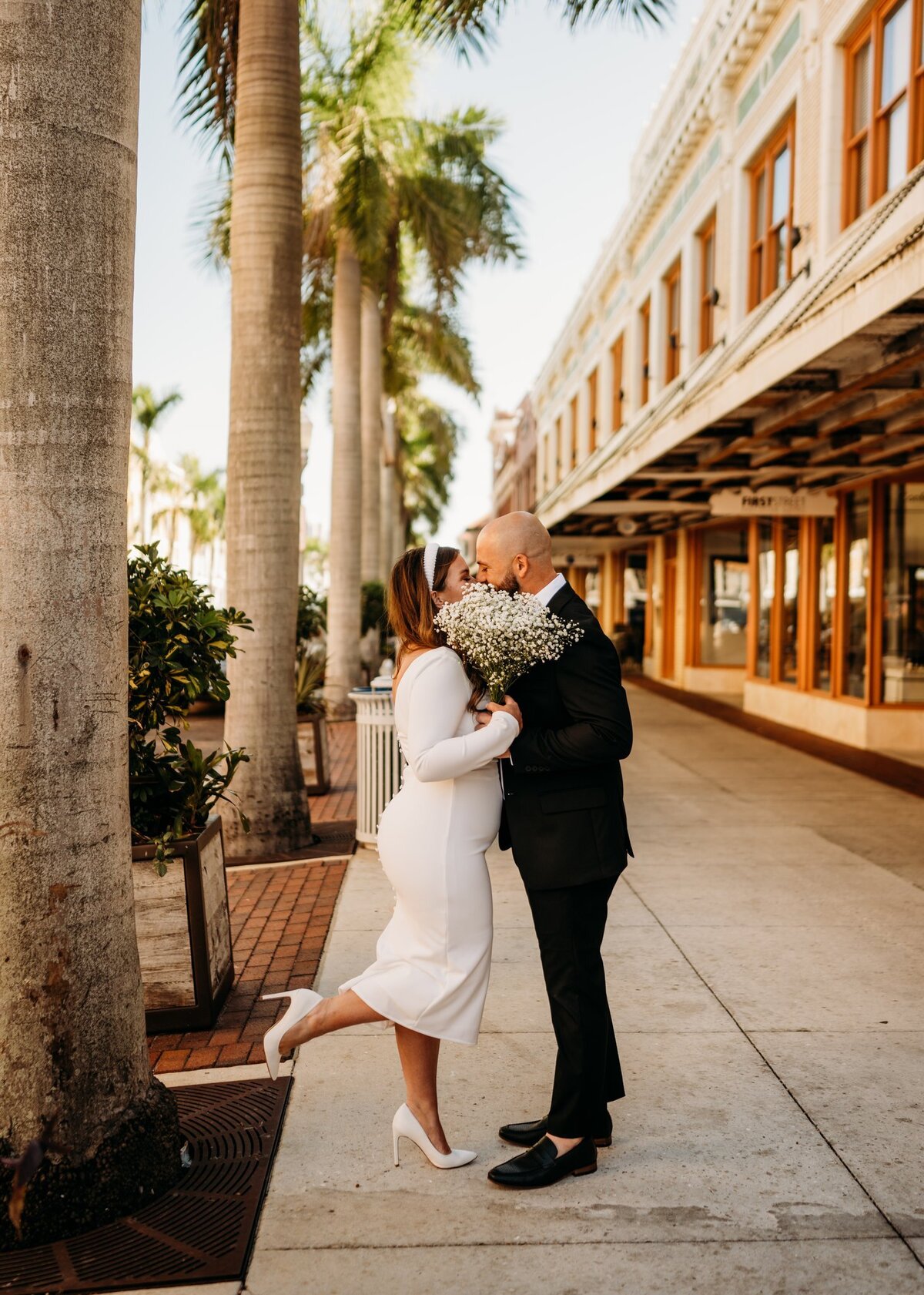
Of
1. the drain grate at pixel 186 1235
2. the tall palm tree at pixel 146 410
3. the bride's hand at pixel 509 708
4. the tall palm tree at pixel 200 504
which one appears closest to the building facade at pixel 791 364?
the bride's hand at pixel 509 708

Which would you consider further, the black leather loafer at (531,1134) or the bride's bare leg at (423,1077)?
the black leather loafer at (531,1134)

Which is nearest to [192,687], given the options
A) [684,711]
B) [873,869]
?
[873,869]

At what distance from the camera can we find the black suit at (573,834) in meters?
3.56

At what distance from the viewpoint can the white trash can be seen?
26.8ft

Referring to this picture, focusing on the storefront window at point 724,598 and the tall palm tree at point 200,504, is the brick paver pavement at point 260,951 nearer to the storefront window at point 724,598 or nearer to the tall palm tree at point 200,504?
the storefront window at point 724,598

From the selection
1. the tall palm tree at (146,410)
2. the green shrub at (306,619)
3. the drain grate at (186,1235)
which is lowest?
the drain grate at (186,1235)

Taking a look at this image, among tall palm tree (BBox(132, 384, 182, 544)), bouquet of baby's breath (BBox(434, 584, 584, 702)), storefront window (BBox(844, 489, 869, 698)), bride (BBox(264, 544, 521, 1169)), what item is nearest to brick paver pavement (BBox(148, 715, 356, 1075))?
bride (BBox(264, 544, 521, 1169))

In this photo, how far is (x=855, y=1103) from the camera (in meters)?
4.12

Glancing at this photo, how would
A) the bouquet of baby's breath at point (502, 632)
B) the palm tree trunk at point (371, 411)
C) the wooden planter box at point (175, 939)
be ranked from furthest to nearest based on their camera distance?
1. the palm tree trunk at point (371, 411)
2. the wooden planter box at point (175, 939)
3. the bouquet of baby's breath at point (502, 632)

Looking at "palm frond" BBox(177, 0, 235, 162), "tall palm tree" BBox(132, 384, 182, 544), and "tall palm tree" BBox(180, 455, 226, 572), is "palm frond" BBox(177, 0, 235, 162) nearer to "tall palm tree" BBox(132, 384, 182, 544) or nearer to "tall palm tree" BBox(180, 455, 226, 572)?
"tall palm tree" BBox(132, 384, 182, 544)

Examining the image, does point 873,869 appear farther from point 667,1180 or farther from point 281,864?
point 667,1180

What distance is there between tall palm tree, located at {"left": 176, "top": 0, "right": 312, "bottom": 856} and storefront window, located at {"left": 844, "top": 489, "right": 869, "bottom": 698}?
8167mm

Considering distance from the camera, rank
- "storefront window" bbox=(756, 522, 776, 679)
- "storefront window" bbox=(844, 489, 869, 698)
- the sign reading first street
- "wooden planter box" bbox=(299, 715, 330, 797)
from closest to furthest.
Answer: "wooden planter box" bbox=(299, 715, 330, 797), "storefront window" bbox=(844, 489, 869, 698), the sign reading first street, "storefront window" bbox=(756, 522, 776, 679)

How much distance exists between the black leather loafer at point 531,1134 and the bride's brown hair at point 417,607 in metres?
1.34
